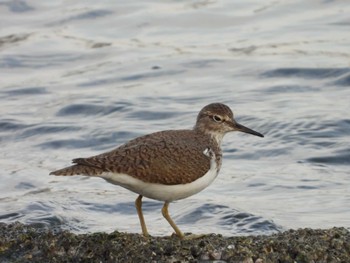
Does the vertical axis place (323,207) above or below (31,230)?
below

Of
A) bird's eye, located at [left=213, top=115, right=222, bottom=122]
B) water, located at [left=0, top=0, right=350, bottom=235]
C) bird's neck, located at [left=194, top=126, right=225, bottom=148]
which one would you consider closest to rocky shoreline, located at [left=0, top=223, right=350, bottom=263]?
bird's neck, located at [left=194, top=126, right=225, bottom=148]

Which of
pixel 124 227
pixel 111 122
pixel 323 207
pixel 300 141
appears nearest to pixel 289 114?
pixel 300 141

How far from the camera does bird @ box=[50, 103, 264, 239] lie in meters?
7.60

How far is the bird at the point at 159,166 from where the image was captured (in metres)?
7.60

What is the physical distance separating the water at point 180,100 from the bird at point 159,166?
5.24 ft

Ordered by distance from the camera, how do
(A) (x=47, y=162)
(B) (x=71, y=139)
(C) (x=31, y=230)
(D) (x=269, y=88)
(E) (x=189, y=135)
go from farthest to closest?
(D) (x=269, y=88), (B) (x=71, y=139), (A) (x=47, y=162), (E) (x=189, y=135), (C) (x=31, y=230)

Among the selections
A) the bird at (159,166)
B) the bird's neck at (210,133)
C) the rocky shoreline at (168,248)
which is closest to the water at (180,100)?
the bird's neck at (210,133)

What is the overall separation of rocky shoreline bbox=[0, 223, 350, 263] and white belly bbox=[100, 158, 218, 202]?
0.55 meters

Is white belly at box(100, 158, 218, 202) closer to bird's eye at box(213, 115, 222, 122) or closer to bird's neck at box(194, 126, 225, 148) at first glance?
bird's neck at box(194, 126, 225, 148)

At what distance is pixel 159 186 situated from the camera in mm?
7801

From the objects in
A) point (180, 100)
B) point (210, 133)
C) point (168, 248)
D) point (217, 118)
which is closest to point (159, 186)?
point (168, 248)

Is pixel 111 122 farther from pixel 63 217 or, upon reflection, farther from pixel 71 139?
pixel 63 217

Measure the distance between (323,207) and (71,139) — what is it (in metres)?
4.54

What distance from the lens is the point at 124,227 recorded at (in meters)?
9.90
